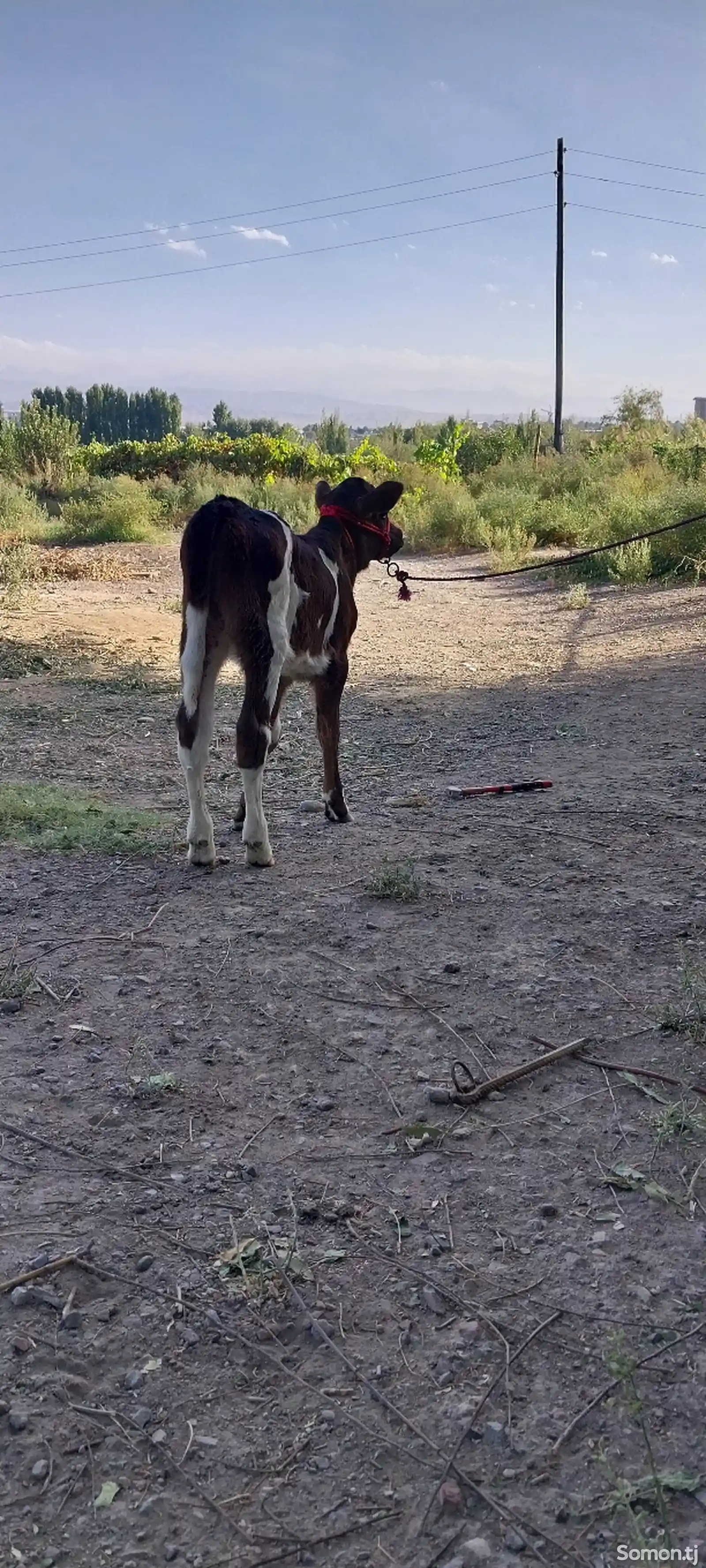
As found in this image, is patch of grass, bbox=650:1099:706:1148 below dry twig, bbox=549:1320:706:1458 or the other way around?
the other way around

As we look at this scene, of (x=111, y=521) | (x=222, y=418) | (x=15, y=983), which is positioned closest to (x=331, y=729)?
(x=15, y=983)

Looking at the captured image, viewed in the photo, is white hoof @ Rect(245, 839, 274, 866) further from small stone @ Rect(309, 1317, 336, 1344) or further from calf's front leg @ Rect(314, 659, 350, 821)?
small stone @ Rect(309, 1317, 336, 1344)

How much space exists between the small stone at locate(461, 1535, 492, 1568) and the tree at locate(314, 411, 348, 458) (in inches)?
2128

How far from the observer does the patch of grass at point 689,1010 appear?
4.09 meters

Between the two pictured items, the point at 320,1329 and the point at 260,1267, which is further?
the point at 260,1267

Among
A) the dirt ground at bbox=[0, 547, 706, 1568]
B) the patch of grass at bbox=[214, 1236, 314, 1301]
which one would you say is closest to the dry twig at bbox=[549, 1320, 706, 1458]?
the dirt ground at bbox=[0, 547, 706, 1568]

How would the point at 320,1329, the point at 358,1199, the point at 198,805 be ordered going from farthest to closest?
the point at 198,805 < the point at 358,1199 < the point at 320,1329

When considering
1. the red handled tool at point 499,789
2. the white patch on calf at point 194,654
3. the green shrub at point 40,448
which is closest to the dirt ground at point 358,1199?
the red handled tool at point 499,789

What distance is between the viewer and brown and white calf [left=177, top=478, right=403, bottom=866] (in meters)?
5.55

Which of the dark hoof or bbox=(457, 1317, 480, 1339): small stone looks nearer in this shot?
bbox=(457, 1317, 480, 1339): small stone

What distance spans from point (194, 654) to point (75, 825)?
141 centimetres

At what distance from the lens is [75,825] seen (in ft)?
21.2

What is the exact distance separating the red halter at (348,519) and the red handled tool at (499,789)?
5.20 ft

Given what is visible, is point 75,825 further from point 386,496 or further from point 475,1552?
point 475,1552
